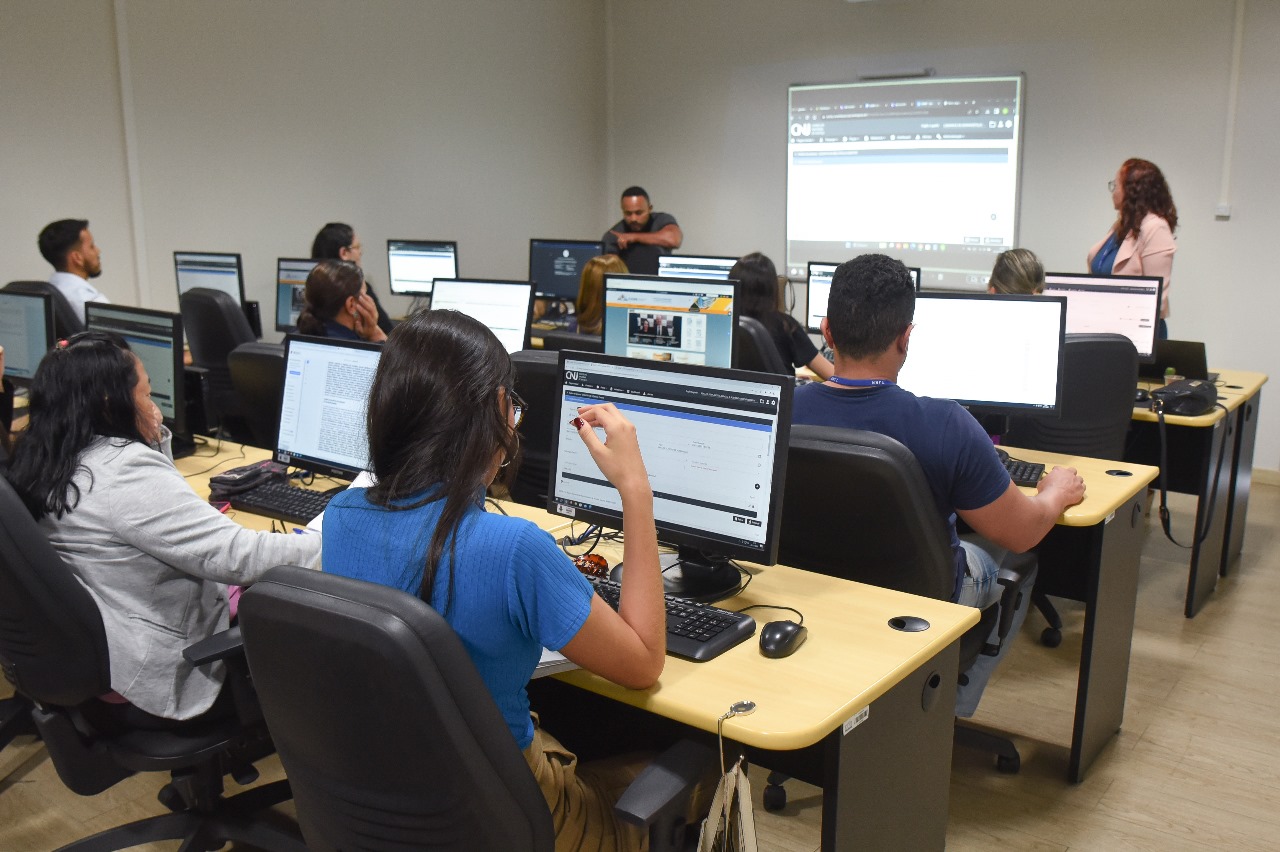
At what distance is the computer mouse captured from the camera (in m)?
1.66

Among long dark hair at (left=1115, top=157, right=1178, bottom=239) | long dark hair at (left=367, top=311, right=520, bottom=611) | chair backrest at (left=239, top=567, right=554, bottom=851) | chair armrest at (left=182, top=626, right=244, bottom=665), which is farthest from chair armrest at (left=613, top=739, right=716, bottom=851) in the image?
long dark hair at (left=1115, top=157, right=1178, bottom=239)

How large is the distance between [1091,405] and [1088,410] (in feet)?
0.06

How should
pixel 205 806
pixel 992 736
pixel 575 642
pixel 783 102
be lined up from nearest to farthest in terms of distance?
pixel 575 642, pixel 205 806, pixel 992 736, pixel 783 102

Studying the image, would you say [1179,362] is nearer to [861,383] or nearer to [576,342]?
[576,342]

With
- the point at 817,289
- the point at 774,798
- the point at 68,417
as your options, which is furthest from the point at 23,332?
the point at 817,289

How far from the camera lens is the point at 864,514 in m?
2.02

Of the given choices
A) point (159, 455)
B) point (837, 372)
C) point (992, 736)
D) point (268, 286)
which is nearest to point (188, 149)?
point (268, 286)

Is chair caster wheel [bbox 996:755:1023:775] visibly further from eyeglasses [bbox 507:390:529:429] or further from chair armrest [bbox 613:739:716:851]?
eyeglasses [bbox 507:390:529:429]

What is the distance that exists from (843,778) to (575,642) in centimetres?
→ 49

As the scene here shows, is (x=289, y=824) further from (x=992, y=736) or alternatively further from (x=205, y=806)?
(x=992, y=736)

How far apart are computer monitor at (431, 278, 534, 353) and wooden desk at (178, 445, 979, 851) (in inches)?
98.6

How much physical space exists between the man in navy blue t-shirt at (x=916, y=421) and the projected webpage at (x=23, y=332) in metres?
2.90

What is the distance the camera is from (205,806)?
226cm

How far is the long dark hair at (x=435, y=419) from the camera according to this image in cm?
139
